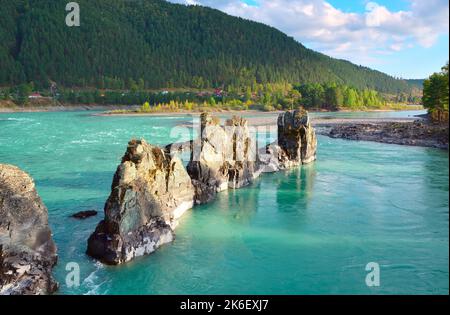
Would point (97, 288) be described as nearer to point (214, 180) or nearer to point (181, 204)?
point (181, 204)

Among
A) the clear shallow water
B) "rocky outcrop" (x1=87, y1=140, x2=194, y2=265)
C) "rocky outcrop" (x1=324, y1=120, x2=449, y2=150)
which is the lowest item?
the clear shallow water

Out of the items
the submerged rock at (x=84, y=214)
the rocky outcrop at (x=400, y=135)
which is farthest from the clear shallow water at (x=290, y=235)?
the rocky outcrop at (x=400, y=135)

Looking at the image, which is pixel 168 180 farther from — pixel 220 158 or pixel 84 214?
pixel 220 158

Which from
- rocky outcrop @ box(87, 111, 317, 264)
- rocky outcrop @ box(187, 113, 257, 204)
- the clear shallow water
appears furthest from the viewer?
rocky outcrop @ box(187, 113, 257, 204)

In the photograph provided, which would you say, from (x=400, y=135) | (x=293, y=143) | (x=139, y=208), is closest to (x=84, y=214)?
(x=139, y=208)

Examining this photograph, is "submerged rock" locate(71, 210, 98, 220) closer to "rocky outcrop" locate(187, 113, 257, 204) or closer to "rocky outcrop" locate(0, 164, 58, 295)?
"rocky outcrop" locate(187, 113, 257, 204)

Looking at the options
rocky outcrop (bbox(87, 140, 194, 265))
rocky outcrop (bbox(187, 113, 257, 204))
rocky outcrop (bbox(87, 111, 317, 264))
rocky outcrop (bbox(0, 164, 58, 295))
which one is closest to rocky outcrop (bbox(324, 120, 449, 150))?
rocky outcrop (bbox(87, 111, 317, 264))

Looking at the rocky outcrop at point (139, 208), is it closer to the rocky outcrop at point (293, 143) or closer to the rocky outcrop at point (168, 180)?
the rocky outcrop at point (168, 180)
